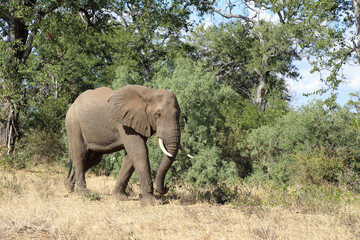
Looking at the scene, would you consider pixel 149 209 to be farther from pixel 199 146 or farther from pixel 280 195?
pixel 199 146

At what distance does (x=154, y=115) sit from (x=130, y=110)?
592 millimetres

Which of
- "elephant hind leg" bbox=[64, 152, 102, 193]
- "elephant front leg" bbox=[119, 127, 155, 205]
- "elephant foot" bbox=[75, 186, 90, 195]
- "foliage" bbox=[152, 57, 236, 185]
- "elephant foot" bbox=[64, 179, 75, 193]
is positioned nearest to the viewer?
"elephant front leg" bbox=[119, 127, 155, 205]

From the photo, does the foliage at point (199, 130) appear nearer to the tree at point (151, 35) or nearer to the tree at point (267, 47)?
the tree at point (151, 35)

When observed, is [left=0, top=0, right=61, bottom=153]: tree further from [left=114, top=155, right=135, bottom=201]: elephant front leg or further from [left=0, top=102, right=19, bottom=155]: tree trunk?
[left=114, top=155, right=135, bottom=201]: elephant front leg

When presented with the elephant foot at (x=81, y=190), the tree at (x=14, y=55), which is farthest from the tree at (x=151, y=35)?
the elephant foot at (x=81, y=190)

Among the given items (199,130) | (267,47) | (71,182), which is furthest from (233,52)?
(71,182)

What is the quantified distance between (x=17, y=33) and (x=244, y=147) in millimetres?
10923

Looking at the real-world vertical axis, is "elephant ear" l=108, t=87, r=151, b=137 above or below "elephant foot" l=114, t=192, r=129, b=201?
above

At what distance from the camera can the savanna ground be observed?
6.09 m

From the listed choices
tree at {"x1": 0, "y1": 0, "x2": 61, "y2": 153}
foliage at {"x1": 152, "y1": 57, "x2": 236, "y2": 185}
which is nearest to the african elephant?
foliage at {"x1": 152, "y1": 57, "x2": 236, "y2": 185}

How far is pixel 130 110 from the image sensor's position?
905cm

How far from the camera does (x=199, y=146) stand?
43.4ft

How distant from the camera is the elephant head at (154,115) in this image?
8562 millimetres

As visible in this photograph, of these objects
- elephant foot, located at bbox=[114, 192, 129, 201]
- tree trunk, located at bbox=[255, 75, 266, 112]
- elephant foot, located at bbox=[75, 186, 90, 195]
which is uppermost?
tree trunk, located at bbox=[255, 75, 266, 112]
